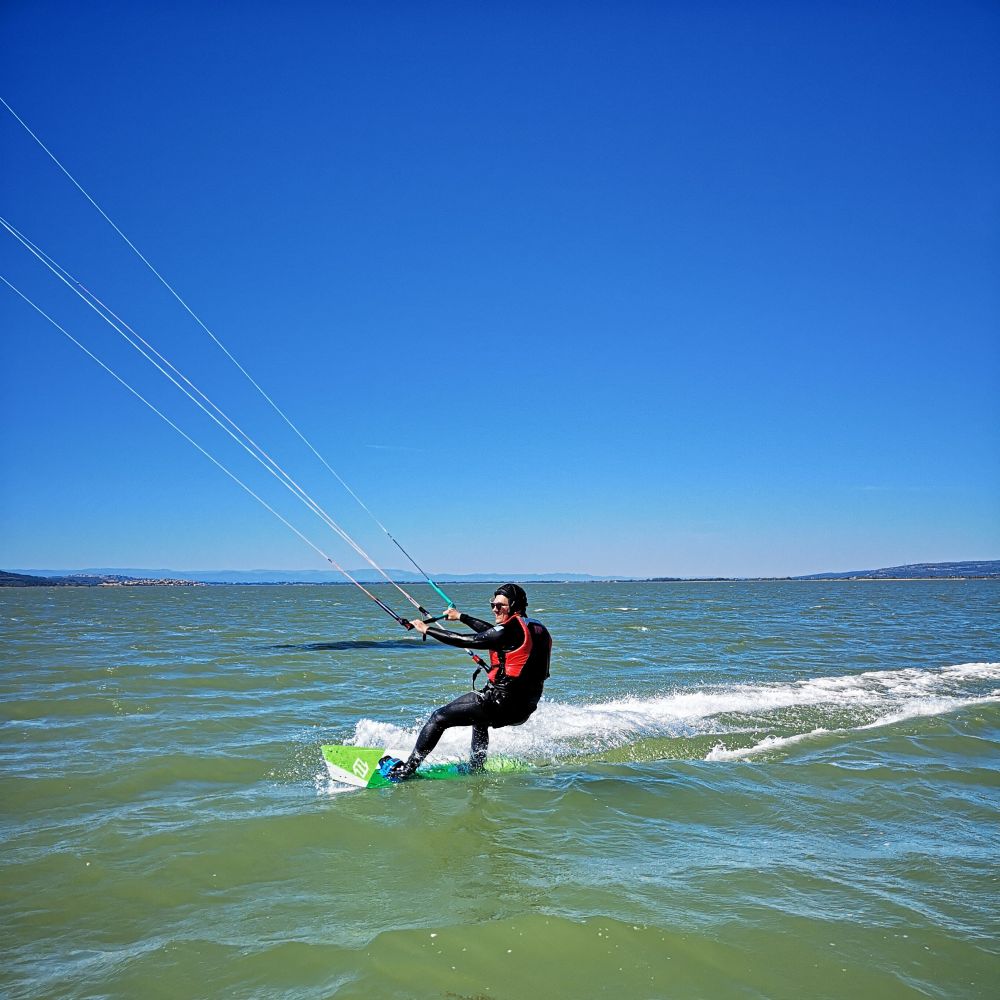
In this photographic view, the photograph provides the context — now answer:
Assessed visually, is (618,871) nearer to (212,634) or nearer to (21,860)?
(21,860)

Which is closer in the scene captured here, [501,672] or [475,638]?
[475,638]

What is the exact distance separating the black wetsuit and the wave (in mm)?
1210

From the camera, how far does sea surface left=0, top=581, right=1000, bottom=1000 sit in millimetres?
3850

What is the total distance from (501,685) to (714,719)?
5.25m

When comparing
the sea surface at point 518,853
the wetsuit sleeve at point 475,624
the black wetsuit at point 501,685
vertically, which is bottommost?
the sea surface at point 518,853

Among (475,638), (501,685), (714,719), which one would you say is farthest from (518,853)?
(714,719)

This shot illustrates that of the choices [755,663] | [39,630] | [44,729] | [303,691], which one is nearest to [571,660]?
[755,663]

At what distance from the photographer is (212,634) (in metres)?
28.7

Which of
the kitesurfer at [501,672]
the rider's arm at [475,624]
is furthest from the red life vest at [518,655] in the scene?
the rider's arm at [475,624]

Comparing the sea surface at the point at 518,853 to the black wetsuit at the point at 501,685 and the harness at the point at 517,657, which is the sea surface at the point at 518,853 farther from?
the harness at the point at 517,657

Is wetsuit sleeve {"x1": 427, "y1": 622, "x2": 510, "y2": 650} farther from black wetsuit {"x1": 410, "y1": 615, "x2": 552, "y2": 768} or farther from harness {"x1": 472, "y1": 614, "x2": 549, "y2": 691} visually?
harness {"x1": 472, "y1": 614, "x2": 549, "y2": 691}

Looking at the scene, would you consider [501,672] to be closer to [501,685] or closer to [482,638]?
[501,685]

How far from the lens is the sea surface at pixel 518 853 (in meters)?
3.85

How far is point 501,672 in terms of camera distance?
7.43 metres
